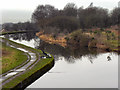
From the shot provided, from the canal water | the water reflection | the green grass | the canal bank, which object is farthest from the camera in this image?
the water reflection

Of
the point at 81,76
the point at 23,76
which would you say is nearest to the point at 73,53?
the point at 81,76

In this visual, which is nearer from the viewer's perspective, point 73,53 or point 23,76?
point 23,76

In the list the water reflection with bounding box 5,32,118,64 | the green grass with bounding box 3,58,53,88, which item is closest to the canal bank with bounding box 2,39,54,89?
the green grass with bounding box 3,58,53,88

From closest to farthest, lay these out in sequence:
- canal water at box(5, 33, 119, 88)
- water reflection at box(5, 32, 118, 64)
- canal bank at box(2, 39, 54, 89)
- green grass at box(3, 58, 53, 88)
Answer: green grass at box(3, 58, 53, 88), canal bank at box(2, 39, 54, 89), canal water at box(5, 33, 119, 88), water reflection at box(5, 32, 118, 64)

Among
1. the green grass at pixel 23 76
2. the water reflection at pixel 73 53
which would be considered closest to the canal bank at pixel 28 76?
the green grass at pixel 23 76

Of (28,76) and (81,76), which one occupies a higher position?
(28,76)

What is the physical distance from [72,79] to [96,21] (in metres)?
73.8

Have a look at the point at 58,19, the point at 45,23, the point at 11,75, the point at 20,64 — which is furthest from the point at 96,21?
the point at 11,75

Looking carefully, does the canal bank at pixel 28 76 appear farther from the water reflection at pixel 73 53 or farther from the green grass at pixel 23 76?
the water reflection at pixel 73 53

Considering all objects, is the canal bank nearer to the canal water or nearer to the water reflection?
the canal water

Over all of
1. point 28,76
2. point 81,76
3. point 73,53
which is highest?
point 73,53

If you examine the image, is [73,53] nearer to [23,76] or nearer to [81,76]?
[81,76]

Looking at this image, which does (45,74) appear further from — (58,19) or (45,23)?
(45,23)

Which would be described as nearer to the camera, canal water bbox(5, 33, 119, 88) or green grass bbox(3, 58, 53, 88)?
green grass bbox(3, 58, 53, 88)
